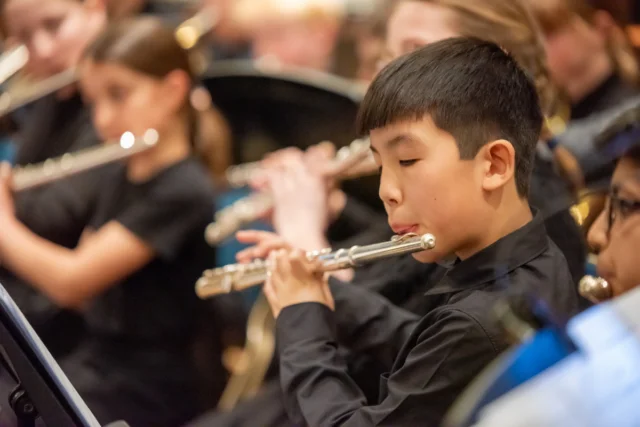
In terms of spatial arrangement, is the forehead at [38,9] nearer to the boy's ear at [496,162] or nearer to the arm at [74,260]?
the arm at [74,260]

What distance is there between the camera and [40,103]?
176cm

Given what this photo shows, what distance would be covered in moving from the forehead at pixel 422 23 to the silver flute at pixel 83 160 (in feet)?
1.83

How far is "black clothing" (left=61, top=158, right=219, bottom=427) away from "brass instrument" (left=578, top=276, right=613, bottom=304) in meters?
0.76

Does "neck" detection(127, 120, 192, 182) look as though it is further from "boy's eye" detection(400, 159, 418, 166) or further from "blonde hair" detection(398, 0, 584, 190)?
"boy's eye" detection(400, 159, 418, 166)

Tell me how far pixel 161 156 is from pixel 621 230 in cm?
90

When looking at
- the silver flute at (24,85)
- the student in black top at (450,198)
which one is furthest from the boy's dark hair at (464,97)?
the silver flute at (24,85)

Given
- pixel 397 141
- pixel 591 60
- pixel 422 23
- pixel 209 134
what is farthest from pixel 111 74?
pixel 591 60

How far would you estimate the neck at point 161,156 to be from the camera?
140 centimetres

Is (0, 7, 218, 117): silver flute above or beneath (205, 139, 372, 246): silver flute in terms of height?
above

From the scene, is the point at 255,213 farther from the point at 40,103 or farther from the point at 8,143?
the point at 8,143

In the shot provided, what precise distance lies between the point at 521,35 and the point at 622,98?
2.05 ft

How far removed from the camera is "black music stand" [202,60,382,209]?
1.55 m

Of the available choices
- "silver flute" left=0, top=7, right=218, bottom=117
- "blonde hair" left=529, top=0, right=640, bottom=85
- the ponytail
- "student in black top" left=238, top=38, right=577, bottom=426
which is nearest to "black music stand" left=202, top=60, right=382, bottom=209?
the ponytail

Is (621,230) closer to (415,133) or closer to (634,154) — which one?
(634,154)
